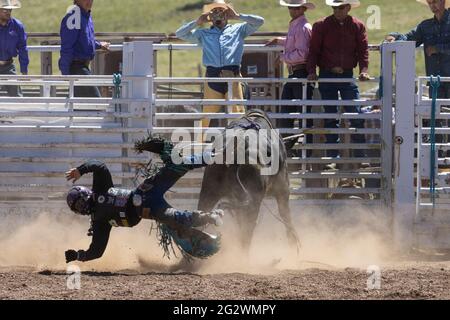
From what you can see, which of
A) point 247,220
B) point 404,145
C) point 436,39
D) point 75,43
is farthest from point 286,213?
point 75,43

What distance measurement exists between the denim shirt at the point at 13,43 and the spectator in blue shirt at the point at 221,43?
1.82 metres

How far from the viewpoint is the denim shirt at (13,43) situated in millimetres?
10906

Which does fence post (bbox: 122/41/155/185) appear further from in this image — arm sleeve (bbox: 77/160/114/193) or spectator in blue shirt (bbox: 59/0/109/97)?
arm sleeve (bbox: 77/160/114/193)

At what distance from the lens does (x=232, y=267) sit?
809 centimetres

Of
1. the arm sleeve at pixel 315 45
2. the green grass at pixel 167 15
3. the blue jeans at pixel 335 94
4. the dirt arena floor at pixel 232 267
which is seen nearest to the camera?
the dirt arena floor at pixel 232 267

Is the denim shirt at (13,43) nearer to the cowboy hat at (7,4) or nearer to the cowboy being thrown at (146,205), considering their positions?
the cowboy hat at (7,4)

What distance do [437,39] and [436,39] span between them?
0.01 m

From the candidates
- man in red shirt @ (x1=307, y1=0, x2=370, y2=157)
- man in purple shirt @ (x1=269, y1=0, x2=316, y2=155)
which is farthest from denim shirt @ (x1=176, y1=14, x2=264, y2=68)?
man in red shirt @ (x1=307, y1=0, x2=370, y2=157)

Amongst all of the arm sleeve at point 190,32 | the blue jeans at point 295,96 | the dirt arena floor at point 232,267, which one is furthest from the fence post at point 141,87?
the blue jeans at point 295,96

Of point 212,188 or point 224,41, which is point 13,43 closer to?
point 224,41

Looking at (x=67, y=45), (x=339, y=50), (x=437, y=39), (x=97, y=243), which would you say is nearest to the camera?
(x=97, y=243)
